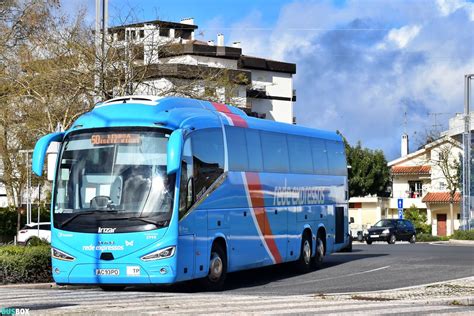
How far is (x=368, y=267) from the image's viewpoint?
28641mm

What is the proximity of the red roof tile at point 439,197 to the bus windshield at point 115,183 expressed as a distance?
3203 inches

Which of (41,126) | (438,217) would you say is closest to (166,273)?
(41,126)

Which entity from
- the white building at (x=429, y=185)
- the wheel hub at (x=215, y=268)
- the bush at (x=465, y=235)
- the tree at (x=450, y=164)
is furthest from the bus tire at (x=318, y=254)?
the white building at (x=429, y=185)

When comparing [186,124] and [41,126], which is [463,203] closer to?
[41,126]

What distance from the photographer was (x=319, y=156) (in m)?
28.6

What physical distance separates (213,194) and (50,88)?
15312 millimetres

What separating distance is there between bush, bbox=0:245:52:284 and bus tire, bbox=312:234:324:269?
8.17 m

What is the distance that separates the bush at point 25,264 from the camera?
869 inches

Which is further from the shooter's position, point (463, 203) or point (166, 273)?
point (463, 203)

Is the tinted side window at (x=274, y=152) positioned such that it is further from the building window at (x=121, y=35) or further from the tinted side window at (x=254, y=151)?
the building window at (x=121, y=35)

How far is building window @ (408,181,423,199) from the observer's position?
349 feet

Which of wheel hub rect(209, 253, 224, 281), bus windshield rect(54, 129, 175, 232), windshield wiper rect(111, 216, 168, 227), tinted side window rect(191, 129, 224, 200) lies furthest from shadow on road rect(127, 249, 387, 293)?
bus windshield rect(54, 129, 175, 232)

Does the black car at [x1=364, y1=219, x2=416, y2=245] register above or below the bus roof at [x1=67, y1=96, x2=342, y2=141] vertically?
below

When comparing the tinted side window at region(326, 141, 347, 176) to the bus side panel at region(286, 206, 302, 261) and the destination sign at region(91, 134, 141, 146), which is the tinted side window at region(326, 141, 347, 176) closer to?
the bus side panel at region(286, 206, 302, 261)
